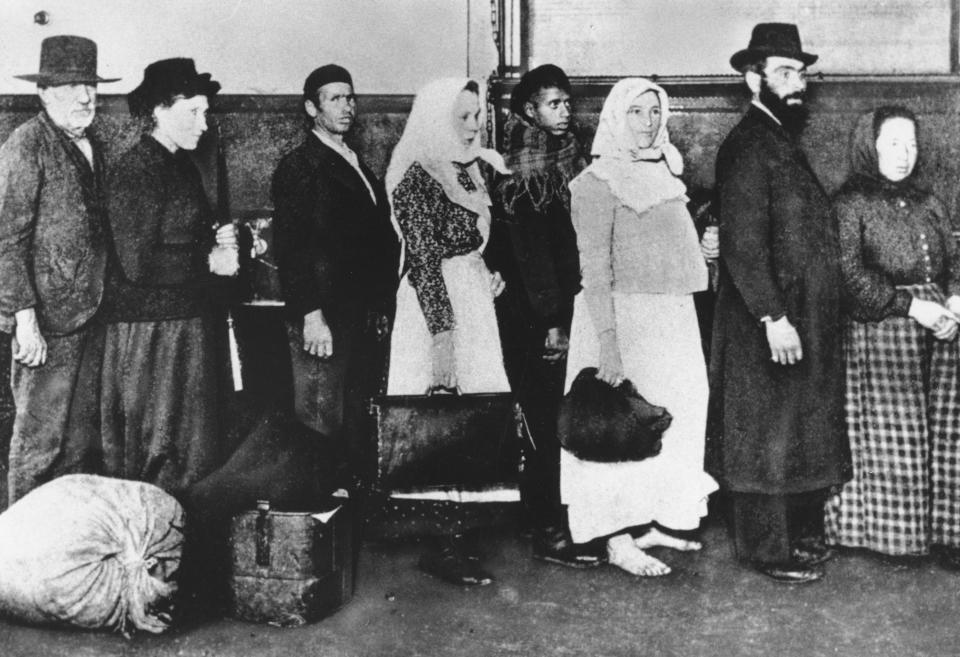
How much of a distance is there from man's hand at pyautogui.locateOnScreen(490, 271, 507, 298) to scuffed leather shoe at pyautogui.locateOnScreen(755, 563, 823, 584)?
1461 millimetres

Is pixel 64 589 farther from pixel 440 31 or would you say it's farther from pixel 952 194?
pixel 952 194

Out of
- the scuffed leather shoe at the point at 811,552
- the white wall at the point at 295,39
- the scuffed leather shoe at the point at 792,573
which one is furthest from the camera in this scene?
the white wall at the point at 295,39

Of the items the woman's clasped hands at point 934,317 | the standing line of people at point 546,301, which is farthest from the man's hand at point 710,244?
the woman's clasped hands at point 934,317

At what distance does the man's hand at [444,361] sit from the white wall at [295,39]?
1.03 m

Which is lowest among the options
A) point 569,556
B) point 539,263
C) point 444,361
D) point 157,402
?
point 569,556

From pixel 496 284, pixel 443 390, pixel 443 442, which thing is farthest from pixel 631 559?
pixel 496 284

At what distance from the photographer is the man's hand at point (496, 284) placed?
386 cm

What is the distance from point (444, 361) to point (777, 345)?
125 cm

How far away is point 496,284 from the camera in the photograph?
12.7ft

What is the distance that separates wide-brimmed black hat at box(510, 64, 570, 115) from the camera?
12.4 feet

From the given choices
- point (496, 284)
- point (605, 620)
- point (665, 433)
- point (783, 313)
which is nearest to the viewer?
point (605, 620)

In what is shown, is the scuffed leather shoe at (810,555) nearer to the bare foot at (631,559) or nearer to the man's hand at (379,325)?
the bare foot at (631,559)

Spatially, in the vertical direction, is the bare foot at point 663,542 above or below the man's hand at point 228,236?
below

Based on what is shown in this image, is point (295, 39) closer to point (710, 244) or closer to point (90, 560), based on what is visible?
point (710, 244)
